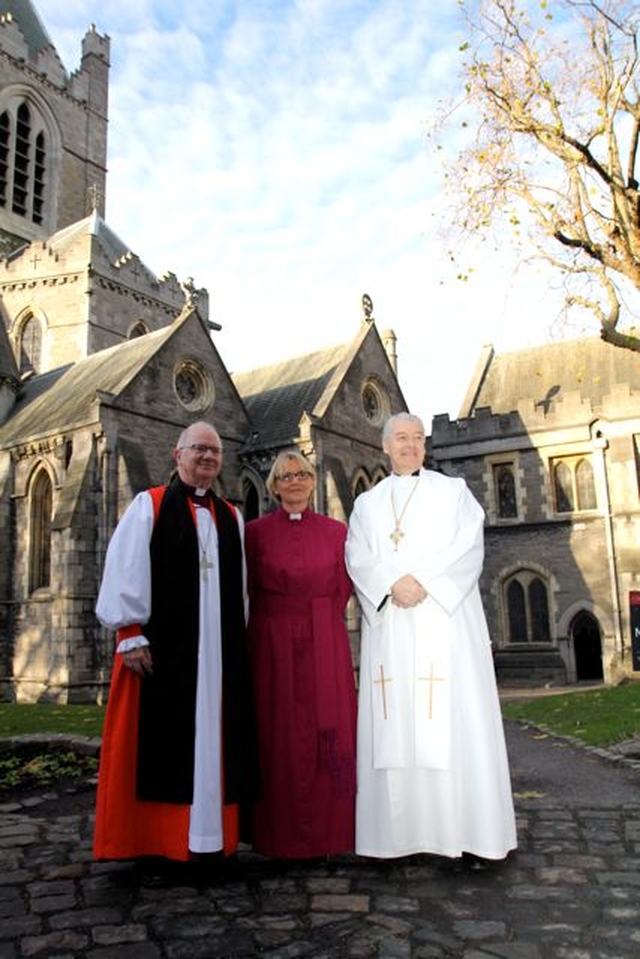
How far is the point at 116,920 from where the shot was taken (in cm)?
367

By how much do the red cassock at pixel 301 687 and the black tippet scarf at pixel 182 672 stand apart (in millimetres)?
190

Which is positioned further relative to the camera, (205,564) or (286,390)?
(286,390)

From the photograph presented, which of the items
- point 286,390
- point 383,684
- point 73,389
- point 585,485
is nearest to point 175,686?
point 383,684

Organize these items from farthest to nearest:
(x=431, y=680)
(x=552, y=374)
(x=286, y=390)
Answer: (x=552, y=374) → (x=286, y=390) → (x=431, y=680)

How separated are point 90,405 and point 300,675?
15.8 m

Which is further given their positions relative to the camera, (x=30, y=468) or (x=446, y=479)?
(x=30, y=468)

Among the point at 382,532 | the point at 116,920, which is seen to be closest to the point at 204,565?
the point at 382,532

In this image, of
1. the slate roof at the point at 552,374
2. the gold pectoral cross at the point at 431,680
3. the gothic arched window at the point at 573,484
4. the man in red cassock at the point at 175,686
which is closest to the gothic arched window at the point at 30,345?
the slate roof at the point at 552,374

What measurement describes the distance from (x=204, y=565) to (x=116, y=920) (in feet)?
6.60

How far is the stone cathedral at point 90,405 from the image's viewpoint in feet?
57.9

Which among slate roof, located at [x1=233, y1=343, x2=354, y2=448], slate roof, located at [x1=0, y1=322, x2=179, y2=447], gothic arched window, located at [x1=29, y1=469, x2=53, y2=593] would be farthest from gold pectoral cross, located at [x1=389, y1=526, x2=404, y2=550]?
gothic arched window, located at [x1=29, y1=469, x2=53, y2=593]

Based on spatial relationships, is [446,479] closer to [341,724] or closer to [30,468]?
[341,724]

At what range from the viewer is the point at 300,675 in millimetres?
4879

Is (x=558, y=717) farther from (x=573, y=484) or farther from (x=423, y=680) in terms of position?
(x=573, y=484)
